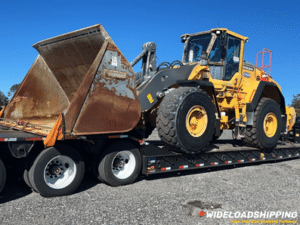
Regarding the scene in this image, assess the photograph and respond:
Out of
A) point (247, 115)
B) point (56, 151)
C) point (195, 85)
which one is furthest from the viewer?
point (247, 115)

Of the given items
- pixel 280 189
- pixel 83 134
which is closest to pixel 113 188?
pixel 83 134

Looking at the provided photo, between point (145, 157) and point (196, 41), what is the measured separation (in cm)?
360

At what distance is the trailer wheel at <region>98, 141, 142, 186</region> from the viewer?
5.28m

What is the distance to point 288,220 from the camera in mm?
4148

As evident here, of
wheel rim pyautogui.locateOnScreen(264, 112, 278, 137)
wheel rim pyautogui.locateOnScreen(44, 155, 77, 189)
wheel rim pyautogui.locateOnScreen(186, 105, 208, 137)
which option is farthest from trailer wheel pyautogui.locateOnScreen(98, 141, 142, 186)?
wheel rim pyautogui.locateOnScreen(264, 112, 278, 137)

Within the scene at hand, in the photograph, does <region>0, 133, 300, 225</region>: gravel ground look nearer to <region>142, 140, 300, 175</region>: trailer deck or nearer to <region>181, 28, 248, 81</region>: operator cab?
<region>142, 140, 300, 175</region>: trailer deck

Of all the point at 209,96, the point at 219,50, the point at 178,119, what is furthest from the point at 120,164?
the point at 219,50

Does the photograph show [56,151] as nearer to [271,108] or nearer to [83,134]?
[83,134]

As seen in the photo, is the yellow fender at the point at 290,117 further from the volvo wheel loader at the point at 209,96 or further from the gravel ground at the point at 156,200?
the gravel ground at the point at 156,200

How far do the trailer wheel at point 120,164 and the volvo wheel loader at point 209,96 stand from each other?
2.26ft

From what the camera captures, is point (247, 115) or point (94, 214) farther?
point (247, 115)

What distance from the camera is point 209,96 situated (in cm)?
639

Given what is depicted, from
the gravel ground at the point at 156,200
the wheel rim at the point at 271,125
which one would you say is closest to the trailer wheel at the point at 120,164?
the gravel ground at the point at 156,200

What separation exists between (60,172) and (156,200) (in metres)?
1.61
